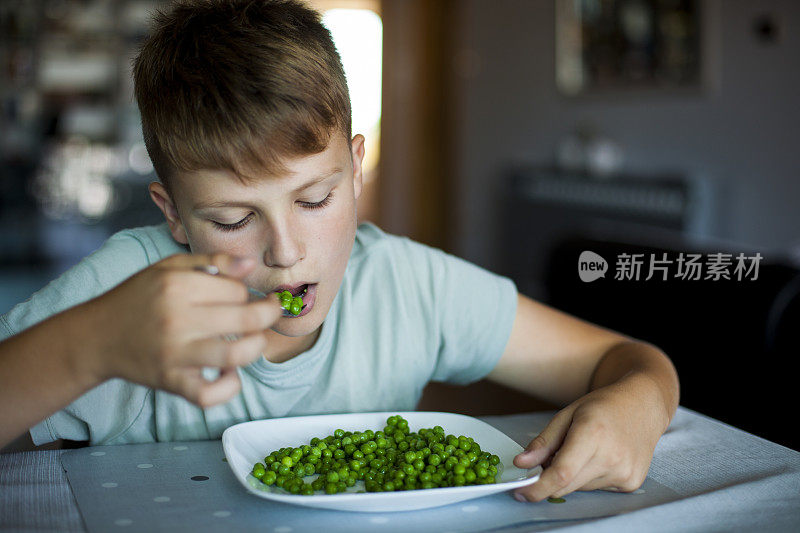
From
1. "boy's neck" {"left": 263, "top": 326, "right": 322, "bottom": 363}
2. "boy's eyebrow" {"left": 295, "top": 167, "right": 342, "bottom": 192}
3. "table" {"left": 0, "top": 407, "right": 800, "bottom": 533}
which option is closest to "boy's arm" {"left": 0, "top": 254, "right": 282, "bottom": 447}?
"table" {"left": 0, "top": 407, "right": 800, "bottom": 533}

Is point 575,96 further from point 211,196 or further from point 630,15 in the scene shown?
point 211,196

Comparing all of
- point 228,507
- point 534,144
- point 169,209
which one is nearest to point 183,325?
point 228,507

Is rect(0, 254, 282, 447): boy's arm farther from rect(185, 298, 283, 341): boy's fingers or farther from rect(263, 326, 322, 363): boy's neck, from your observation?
rect(263, 326, 322, 363): boy's neck

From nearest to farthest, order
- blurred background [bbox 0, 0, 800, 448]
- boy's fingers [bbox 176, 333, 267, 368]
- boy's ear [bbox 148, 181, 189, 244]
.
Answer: boy's fingers [bbox 176, 333, 267, 368], boy's ear [bbox 148, 181, 189, 244], blurred background [bbox 0, 0, 800, 448]

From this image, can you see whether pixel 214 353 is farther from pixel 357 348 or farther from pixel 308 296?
pixel 357 348

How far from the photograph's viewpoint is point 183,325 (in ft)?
2.06

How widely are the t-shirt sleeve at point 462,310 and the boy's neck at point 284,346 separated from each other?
0.59ft

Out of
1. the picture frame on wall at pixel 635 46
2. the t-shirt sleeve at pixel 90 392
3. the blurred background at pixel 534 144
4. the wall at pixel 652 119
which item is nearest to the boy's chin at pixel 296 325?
the t-shirt sleeve at pixel 90 392

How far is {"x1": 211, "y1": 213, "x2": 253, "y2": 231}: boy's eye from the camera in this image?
0.88 metres

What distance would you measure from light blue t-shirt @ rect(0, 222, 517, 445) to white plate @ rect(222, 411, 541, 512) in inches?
6.4

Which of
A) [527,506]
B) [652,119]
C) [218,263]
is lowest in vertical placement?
[527,506]

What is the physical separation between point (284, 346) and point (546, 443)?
0.46 m

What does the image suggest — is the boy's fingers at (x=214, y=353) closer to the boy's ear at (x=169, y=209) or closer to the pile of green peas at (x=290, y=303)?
the pile of green peas at (x=290, y=303)

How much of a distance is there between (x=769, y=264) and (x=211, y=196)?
3.46 ft
